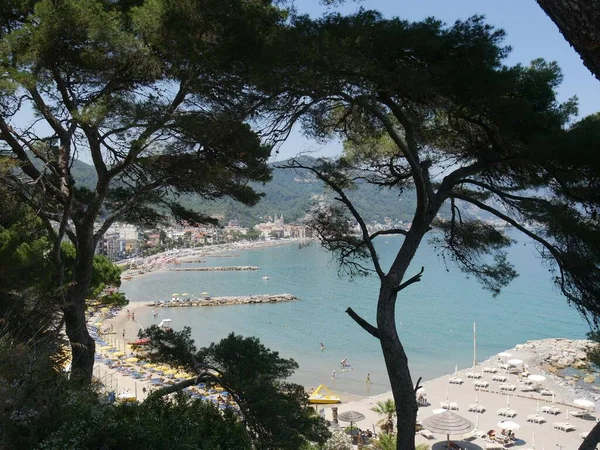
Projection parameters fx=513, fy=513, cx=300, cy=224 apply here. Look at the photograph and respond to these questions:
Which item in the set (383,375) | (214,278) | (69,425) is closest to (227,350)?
(69,425)

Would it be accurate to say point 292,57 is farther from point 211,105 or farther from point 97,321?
point 97,321

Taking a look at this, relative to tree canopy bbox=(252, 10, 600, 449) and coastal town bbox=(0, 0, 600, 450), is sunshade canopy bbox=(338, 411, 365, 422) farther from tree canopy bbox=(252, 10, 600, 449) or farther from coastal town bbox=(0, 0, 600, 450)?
tree canopy bbox=(252, 10, 600, 449)

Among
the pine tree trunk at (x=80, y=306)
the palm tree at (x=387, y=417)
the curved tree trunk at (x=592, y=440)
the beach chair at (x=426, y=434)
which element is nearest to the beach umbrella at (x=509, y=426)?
the beach chair at (x=426, y=434)

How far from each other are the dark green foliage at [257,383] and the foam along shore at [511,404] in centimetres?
802

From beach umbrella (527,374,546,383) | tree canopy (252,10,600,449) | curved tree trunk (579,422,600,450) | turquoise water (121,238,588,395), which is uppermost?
turquoise water (121,238,588,395)

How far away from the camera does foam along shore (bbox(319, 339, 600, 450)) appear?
11.0 meters

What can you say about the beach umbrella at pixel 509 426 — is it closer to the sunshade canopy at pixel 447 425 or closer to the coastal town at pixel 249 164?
the sunshade canopy at pixel 447 425

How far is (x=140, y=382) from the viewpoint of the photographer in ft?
47.0

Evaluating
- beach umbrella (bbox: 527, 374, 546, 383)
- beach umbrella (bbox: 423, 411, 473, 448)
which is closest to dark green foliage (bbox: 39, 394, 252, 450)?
beach umbrella (bbox: 423, 411, 473, 448)

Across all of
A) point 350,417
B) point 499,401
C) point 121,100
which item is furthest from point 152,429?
point 499,401

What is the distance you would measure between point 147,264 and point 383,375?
136ft

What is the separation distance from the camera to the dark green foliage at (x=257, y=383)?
2941 millimetres

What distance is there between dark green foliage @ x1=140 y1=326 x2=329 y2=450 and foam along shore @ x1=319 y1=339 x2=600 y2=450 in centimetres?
802

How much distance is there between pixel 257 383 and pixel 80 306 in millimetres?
1506
